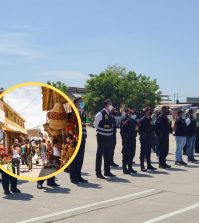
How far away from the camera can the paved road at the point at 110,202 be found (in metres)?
5.61

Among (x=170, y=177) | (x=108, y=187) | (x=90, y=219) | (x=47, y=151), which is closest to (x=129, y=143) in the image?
(x=170, y=177)

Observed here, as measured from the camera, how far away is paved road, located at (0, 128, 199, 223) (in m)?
5.61

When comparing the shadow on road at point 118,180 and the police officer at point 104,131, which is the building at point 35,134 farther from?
the shadow on road at point 118,180

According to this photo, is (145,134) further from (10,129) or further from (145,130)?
(10,129)

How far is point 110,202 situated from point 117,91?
4841 cm

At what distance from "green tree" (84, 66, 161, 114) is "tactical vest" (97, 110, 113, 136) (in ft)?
144

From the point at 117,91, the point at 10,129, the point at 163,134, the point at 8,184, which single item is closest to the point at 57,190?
the point at 8,184

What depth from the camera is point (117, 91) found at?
54688mm

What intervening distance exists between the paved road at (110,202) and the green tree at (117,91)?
44454 mm

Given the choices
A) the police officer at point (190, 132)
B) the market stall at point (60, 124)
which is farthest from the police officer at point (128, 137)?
the market stall at point (60, 124)

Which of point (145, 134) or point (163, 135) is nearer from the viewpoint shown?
point (145, 134)

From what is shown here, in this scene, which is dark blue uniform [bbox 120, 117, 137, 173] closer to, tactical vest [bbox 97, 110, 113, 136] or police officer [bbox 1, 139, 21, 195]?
tactical vest [bbox 97, 110, 113, 136]

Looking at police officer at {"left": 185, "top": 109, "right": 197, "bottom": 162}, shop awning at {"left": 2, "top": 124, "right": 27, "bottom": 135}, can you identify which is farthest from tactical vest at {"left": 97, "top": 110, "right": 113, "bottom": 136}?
shop awning at {"left": 2, "top": 124, "right": 27, "bottom": 135}

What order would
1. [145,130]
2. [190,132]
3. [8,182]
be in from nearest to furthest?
[8,182]
[145,130]
[190,132]
